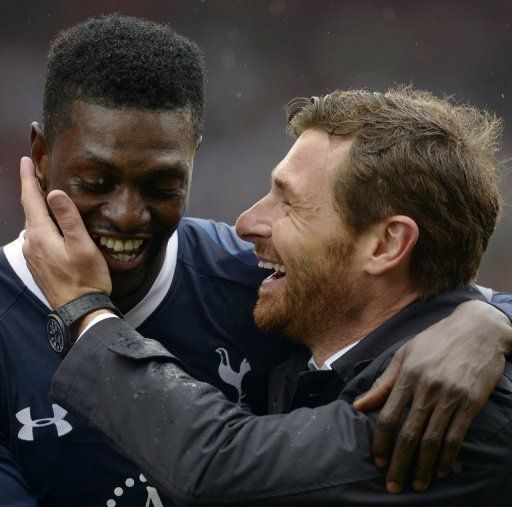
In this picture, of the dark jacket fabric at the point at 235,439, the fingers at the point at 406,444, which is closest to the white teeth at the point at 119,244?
the dark jacket fabric at the point at 235,439

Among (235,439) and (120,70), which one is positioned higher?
(120,70)

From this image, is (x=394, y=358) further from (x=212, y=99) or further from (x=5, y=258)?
(x=212, y=99)

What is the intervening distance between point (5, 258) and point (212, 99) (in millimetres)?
4736

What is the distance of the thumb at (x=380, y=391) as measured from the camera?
1.94 metres

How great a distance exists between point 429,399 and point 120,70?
1.08 m

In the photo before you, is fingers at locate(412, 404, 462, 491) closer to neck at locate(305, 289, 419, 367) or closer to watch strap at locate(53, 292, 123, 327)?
neck at locate(305, 289, 419, 367)

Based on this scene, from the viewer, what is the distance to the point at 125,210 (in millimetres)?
2270

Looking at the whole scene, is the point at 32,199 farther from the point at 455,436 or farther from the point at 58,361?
the point at 455,436

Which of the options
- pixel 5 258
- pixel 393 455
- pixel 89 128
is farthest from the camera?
pixel 5 258

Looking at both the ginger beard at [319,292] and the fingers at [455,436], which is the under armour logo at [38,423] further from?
the fingers at [455,436]

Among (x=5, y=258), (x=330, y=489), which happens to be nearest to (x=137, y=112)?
(x=5, y=258)

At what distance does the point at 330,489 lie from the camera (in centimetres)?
192

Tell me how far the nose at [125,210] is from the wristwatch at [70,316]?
191 millimetres

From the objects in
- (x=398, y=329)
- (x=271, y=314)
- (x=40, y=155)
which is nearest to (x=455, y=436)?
(x=398, y=329)
